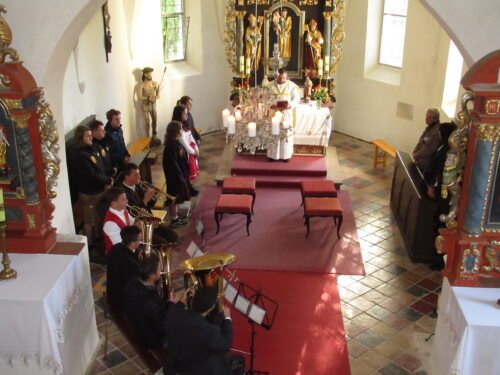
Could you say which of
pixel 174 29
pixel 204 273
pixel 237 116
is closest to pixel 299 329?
pixel 204 273

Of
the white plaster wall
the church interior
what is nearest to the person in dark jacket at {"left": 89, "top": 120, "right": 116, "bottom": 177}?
the church interior

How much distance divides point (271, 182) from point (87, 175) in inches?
155

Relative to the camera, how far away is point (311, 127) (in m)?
11.9

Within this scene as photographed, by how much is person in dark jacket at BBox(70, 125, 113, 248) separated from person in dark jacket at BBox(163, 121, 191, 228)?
1.19m

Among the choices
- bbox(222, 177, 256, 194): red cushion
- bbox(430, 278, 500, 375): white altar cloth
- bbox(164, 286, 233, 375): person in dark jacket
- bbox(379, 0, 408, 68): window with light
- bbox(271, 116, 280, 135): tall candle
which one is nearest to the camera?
bbox(164, 286, 233, 375): person in dark jacket

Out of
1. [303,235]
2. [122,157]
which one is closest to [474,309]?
[303,235]

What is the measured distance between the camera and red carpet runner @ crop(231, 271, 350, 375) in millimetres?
6305

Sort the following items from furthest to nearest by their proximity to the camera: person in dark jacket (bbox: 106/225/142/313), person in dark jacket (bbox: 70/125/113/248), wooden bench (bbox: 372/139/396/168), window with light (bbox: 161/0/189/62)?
window with light (bbox: 161/0/189/62) < wooden bench (bbox: 372/139/396/168) < person in dark jacket (bbox: 70/125/113/248) < person in dark jacket (bbox: 106/225/142/313)

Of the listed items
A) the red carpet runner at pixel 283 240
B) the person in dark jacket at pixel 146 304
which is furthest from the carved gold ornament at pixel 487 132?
the red carpet runner at pixel 283 240

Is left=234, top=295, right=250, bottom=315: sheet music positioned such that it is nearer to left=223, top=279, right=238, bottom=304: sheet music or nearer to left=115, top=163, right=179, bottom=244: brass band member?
left=223, top=279, right=238, bottom=304: sheet music

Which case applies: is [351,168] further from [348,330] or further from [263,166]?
[348,330]

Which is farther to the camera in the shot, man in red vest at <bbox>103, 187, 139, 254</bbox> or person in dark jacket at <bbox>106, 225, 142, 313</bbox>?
man in red vest at <bbox>103, 187, 139, 254</bbox>

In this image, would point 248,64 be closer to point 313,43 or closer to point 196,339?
point 313,43

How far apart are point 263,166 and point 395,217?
9.28 feet
